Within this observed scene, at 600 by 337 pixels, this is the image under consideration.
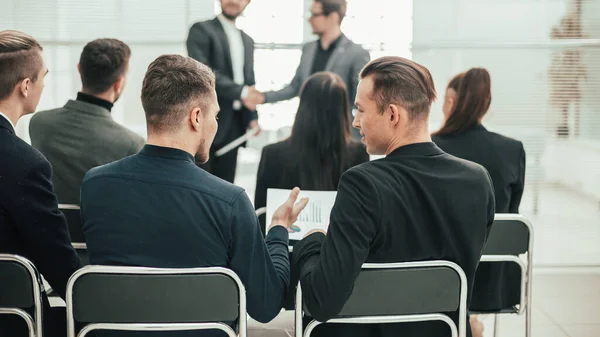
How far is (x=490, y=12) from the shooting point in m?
4.76

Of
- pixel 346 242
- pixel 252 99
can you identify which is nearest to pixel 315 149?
pixel 346 242

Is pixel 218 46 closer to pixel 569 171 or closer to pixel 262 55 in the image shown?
pixel 262 55

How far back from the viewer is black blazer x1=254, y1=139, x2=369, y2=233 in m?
2.91

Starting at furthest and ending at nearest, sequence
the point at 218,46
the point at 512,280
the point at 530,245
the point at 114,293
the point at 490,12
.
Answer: the point at 490,12 → the point at 218,46 → the point at 512,280 → the point at 530,245 → the point at 114,293

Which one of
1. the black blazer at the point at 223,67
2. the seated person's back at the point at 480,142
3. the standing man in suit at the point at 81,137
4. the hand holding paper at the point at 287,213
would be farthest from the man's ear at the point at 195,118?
the black blazer at the point at 223,67

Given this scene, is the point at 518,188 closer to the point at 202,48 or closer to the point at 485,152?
the point at 485,152

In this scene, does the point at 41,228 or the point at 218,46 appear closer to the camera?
the point at 41,228

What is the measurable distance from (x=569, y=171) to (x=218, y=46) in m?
2.49

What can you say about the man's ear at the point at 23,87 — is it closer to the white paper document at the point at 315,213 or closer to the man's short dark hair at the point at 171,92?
the man's short dark hair at the point at 171,92

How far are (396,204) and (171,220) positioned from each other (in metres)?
0.55

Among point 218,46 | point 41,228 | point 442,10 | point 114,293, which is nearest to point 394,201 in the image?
point 114,293

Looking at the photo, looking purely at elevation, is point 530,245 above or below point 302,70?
below

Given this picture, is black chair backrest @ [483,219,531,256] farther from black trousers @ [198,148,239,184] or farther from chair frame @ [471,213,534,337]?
black trousers @ [198,148,239,184]

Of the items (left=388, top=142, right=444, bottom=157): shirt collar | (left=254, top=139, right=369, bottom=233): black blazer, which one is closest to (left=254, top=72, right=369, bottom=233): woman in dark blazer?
(left=254, top=139, right=369, bottom=233): black blazer
